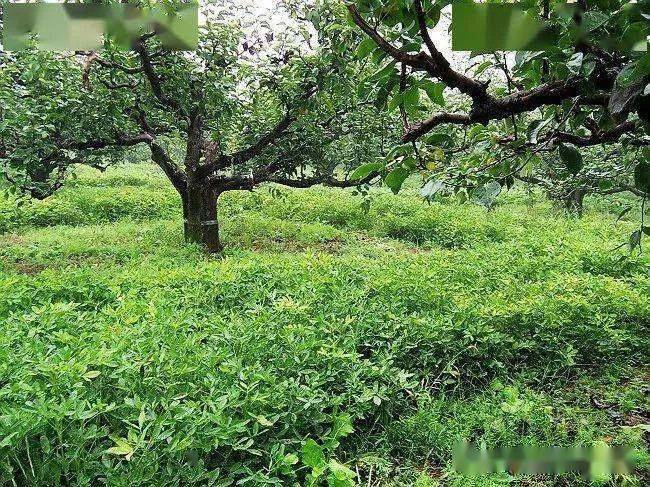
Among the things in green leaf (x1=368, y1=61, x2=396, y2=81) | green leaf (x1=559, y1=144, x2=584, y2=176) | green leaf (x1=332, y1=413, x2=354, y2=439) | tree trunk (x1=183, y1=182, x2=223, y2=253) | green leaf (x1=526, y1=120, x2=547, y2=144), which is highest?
green leaf (x1=368, y1=61, x2=396, y2=81)

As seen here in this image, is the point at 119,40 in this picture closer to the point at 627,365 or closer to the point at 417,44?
the point at 417,44

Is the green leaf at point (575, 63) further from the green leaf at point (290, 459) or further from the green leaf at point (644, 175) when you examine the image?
the green leaf at point (290, 459)

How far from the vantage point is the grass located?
2.05 meters

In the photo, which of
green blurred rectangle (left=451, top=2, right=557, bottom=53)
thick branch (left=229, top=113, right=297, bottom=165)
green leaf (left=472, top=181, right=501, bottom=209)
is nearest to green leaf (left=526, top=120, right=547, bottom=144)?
green leaf (left=472, top=181, right=501, bottom=209)

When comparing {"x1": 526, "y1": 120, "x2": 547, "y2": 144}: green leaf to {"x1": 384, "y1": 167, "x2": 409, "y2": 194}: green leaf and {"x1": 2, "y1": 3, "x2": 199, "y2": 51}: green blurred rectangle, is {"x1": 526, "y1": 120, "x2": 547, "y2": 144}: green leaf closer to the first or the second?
{"x1": 384, "y1": 167, "x2": 409, "y2": 194}: green leaf

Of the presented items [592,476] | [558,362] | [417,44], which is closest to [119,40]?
[417,44]

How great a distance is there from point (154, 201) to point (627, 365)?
32.6 ft

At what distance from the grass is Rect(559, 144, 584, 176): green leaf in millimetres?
1528

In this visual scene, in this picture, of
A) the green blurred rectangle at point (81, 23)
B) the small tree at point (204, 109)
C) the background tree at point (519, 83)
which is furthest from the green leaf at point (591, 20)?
the small tree at point (204, 109)

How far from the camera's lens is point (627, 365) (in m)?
3.43

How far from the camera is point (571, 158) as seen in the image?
4.43 feet

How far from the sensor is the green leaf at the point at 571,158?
1334mm

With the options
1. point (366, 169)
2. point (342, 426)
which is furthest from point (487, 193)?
point (342, 426)

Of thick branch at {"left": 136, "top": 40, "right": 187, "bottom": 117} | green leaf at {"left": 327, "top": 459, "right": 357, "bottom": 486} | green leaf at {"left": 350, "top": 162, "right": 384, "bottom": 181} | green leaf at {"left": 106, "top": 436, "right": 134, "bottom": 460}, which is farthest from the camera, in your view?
thick branch at {"left": 136, "top": 40, "right": 187, "bottom": 117}
